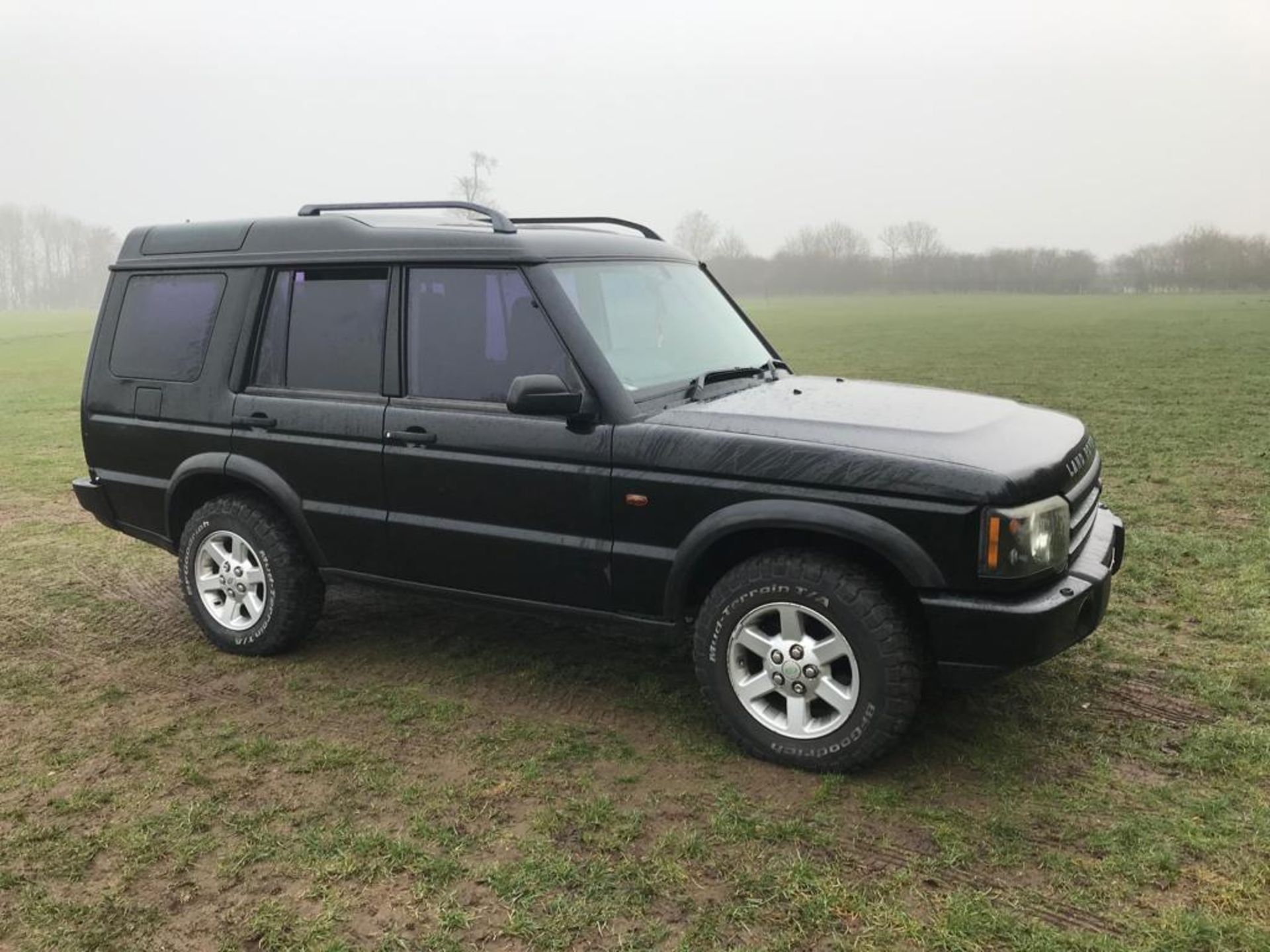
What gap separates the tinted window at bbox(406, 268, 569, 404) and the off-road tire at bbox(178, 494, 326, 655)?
1.15 meters

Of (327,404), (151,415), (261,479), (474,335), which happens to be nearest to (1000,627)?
(474,335)

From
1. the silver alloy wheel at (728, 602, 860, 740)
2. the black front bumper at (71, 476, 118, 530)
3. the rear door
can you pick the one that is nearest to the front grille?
the silver alloy wheel at (728, 602, 860, 740)

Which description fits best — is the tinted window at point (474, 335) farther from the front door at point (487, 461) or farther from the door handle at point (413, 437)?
the door handle at point (413, 437)

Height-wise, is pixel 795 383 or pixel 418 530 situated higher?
pixel 795 383

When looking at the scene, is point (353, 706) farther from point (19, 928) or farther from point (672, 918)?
point (672, 918)

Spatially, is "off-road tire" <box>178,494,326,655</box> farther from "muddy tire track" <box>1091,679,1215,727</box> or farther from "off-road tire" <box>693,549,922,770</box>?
"muddy tire track" <box>1091,679,1215,727</box>

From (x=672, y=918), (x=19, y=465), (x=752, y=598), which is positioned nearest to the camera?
(x=672, y=918)

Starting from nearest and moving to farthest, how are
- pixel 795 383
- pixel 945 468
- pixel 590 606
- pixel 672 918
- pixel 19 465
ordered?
pixel 672 918, pixel 945 468, pixel 590 606, pixel 795 383, pixel 19 465

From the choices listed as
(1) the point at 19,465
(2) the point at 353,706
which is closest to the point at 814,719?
(2) the point at 353,706

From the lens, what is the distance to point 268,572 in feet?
16.4

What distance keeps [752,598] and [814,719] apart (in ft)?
1.71

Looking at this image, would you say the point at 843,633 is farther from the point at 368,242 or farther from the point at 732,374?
the point at 368,242

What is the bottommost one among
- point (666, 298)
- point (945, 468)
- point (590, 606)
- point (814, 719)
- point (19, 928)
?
point (19, 928)

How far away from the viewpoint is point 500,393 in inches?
168
